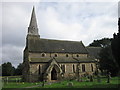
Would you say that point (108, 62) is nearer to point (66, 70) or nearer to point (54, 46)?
point (66, 70)

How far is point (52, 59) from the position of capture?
40625 mm

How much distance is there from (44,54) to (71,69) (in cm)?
903

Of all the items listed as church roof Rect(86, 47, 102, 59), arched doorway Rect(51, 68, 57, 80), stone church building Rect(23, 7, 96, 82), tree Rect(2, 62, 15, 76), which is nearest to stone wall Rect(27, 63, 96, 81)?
stone church building Rect(23, 7, 96, 82)

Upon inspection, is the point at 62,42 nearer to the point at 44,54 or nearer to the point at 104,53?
the point at 44,54

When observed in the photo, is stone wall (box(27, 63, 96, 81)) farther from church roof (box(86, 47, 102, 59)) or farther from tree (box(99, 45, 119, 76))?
tree (box(99, 45, 119, 76))

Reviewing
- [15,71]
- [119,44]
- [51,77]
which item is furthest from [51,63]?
[15,71]

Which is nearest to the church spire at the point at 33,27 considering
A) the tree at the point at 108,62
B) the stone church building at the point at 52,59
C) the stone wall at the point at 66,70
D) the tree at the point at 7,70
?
the stone church building at the point at 52,59

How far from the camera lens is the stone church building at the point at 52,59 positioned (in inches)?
1581

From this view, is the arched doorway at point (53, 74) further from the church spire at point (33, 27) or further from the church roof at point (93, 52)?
the church roof at point (93, 52)

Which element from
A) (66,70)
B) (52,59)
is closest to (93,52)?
(66,70)

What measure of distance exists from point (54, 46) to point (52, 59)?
24.4ft

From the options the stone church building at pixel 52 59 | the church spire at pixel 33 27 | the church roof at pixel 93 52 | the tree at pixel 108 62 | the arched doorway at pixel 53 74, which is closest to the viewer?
the tree at pixel 108 62

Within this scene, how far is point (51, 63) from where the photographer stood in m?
39.9

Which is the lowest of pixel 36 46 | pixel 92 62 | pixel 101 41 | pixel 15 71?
pixel 15 71
